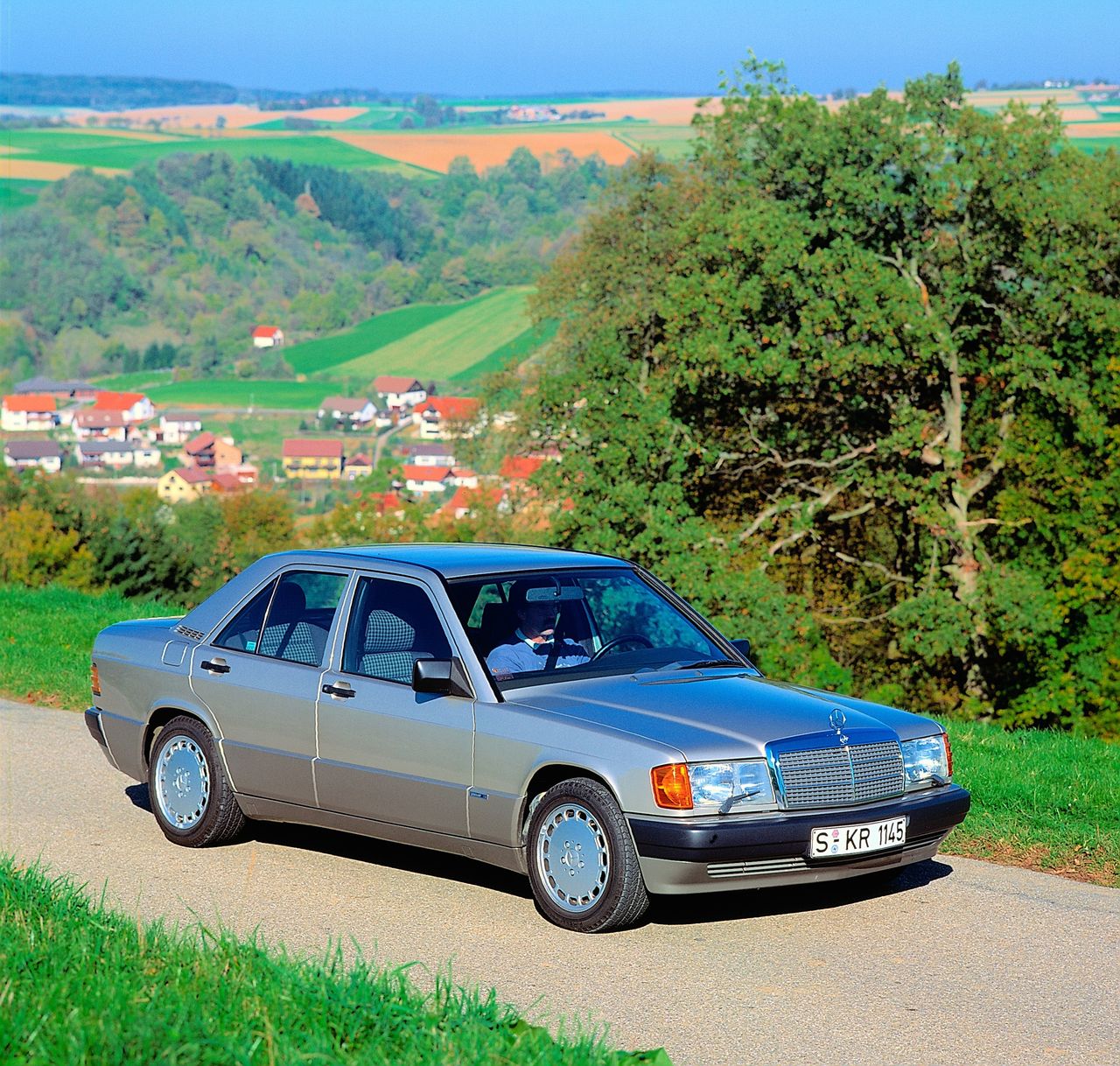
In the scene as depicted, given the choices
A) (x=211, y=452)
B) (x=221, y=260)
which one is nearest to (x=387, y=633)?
(x=211, y=452)

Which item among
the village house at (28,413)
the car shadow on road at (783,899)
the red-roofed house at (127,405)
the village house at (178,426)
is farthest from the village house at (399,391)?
the car shadow on road at (783,899)

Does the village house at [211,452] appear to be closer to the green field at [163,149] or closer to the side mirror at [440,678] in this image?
the green field at [163,149]

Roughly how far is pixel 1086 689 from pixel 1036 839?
2411 cm

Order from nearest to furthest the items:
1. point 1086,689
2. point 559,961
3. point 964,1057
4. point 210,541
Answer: point 964,1057 → point 559,961 → point 1086,689 → point 210,541

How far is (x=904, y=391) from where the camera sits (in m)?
32.3

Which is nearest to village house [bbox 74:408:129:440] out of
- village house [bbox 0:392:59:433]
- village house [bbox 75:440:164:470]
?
village house [bbox 75:440:164:470]

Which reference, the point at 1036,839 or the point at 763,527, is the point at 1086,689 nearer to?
the point at 763,527

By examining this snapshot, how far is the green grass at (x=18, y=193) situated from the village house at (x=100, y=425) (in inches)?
1139

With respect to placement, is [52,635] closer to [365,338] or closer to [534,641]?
[534,641]

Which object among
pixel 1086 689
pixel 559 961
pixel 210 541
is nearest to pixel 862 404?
pixel 1086 689

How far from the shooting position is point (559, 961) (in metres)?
6.17

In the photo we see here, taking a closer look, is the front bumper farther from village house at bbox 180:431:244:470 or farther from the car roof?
village house at bbox 180:431:244:470

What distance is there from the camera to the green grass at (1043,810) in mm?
8078

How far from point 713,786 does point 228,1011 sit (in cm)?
241
